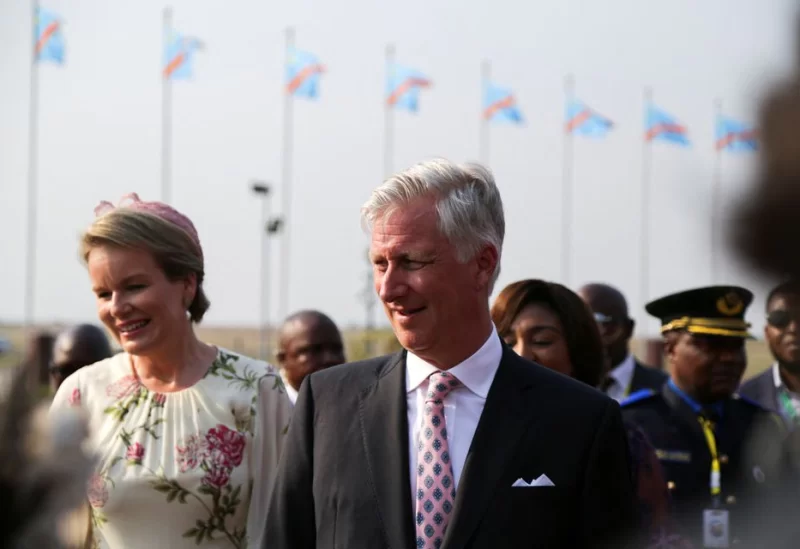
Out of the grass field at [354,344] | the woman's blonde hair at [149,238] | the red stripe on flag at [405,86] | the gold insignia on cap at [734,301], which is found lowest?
the grass field at [354,344]

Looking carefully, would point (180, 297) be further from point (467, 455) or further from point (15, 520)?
→ point (15, 520)

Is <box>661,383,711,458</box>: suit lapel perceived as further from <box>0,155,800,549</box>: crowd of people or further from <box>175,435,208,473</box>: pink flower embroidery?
<box>175,435,208,473</box>: pink flower embroidery

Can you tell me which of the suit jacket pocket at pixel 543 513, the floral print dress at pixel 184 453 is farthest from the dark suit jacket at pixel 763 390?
the suit jacket pocket at pixel 543 513

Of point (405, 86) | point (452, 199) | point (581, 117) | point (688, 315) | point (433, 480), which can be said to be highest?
point (405, 86)

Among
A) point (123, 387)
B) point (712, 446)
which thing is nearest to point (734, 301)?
point (123, 387)

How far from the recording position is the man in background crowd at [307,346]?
6.91 m

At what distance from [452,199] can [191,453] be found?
1.46 meters

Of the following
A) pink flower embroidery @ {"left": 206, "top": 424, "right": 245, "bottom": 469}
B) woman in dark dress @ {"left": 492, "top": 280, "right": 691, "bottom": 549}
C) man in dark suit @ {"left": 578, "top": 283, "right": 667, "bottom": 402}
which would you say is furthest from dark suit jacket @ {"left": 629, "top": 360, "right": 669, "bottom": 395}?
pink flower embroidery @ {"left": 206, "top": 424, "right": 245, "bottom": 469}

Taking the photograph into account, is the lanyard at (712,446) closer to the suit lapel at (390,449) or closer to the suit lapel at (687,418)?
the suit lapel at (687,418)

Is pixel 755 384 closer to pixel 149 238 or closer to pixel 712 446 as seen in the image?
pixel 712 446

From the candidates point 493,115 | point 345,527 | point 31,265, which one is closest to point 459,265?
point 345,527

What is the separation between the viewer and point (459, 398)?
3.23 m

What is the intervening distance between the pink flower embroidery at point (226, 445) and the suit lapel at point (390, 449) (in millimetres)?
962

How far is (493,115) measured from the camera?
30.8m
